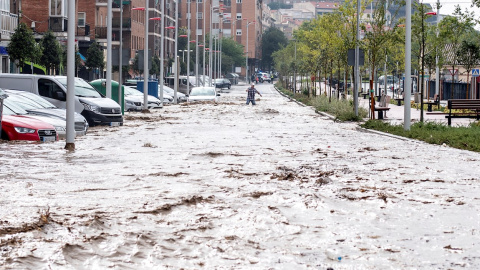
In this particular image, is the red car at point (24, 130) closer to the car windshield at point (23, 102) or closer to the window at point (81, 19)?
the car windshield at point (23, 102)

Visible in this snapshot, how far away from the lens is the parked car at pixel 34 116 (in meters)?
23.3

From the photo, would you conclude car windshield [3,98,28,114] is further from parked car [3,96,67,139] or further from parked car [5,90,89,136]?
parked car [5,90,89,136]

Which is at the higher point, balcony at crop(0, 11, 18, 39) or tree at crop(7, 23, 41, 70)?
balcony at crop(0, 11, 18, 39)

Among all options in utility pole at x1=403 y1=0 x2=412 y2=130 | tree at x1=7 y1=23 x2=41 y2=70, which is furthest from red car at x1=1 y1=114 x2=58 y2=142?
tree at x1=7 y1=23 x2=41 y2=70

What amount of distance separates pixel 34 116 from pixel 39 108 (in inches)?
60.9

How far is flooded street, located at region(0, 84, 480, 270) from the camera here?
318 inches

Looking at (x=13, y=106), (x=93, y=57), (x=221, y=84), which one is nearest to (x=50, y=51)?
(x=93, y=57)

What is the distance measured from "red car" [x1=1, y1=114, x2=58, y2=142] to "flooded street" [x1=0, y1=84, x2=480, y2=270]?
1.14 meters

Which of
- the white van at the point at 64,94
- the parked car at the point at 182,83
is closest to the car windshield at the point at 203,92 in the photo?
the parked car at the point at 182,83

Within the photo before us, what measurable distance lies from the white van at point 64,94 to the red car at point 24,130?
23.1 ft

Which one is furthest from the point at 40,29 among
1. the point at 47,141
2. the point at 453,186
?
the point at 453,186

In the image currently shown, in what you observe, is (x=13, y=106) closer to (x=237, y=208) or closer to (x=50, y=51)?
(x=237, y=208)

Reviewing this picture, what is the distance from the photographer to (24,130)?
21.7m

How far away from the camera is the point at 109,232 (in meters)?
9.16
